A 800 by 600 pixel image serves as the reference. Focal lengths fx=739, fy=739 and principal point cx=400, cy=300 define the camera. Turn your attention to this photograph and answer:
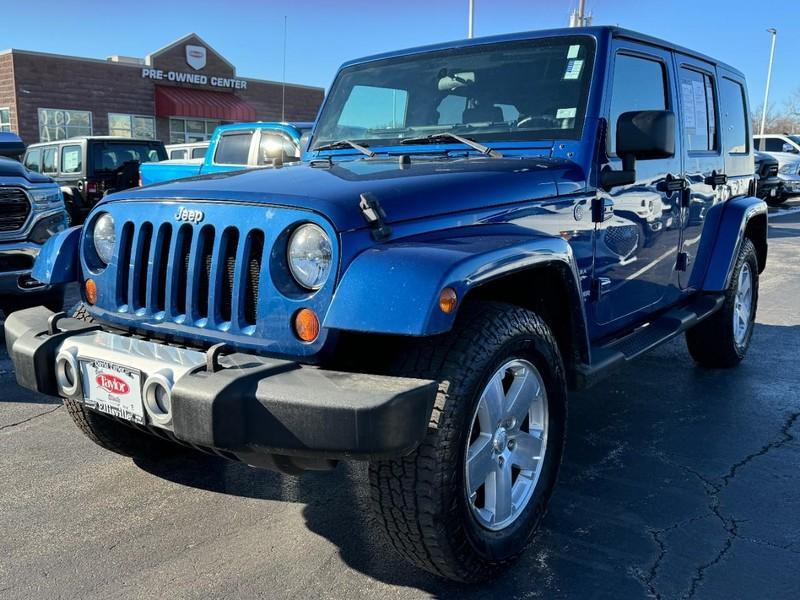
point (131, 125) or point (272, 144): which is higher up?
point (131, 125)

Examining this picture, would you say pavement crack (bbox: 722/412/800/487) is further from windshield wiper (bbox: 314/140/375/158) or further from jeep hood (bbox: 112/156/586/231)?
windshield wiper (bbox: 314/140/375/158)

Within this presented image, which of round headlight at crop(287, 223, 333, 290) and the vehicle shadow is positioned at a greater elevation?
round headlight at crop(287, 223, 333, 290)

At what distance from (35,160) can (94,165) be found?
243 cm

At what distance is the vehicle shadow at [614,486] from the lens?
8.51 feet

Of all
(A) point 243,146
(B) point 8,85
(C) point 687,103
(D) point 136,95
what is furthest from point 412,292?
(D) point 136,95

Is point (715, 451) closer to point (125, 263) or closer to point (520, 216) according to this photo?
point (520, 216)

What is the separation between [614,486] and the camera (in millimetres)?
3305

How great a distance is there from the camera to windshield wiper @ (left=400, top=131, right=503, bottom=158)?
130 inches

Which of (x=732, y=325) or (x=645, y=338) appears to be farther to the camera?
(x=732, y=325)

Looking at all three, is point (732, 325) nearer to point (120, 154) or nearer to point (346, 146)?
point (346, 146)

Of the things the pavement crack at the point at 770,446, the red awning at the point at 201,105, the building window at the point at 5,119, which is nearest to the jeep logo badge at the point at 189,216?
the pavement crack at the point at 770,446

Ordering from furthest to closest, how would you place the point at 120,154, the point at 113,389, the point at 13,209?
1. the point at 120,154
2. the point at 13,209
3. the point at 113,389

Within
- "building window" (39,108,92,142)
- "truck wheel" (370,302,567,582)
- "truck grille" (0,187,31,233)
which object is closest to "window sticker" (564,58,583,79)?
"truck wheel" (370,302,567,582)

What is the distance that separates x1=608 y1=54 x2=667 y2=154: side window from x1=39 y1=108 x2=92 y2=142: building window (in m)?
25.3
